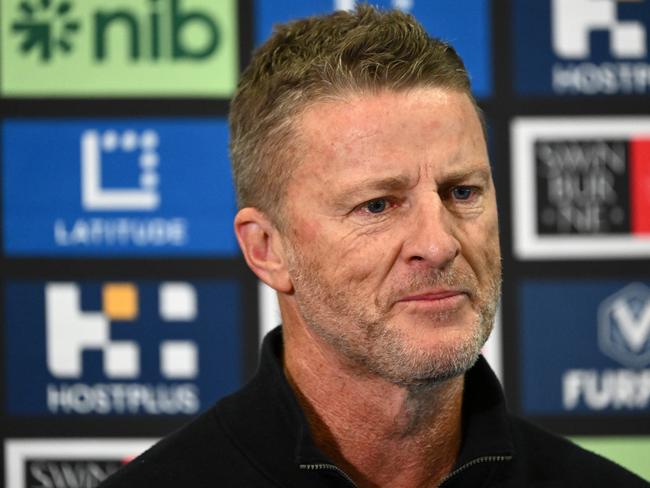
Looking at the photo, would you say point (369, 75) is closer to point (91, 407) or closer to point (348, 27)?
point (348, 27)

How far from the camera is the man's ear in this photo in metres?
1.41

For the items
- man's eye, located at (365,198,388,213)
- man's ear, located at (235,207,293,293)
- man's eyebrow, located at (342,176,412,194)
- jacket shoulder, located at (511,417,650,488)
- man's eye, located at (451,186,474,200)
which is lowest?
jacket shoulder, located at (511,417,650,488)

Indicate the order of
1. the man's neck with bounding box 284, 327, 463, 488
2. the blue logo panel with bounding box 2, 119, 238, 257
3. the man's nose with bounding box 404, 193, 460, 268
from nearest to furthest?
the man's nose with bounding box 404, 193, 460, 268 → the man's neck with bounding box 284, 327, 463, 488 → the blue logo panel with bounding box 2, 119, 238, 257

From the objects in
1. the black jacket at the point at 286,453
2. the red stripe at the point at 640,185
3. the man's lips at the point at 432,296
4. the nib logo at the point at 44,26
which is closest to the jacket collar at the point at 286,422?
the black jacket at the point at 286,453

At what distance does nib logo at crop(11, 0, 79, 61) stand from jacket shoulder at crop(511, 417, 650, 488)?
124 cm

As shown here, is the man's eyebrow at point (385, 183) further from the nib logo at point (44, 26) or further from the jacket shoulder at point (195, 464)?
the nib logo at point (44, 26)

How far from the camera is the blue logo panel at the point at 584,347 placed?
89.1 inches

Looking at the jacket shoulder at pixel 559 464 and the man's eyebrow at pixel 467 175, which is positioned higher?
the man's eyebrow at pixel 467 175

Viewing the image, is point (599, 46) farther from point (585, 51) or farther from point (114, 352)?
point (114, 352)

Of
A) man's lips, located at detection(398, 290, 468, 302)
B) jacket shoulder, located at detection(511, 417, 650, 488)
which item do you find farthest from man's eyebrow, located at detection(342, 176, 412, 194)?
jacket shoulder, located at detection(511, 417, 650, 488)

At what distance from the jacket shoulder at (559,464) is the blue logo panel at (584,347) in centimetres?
77

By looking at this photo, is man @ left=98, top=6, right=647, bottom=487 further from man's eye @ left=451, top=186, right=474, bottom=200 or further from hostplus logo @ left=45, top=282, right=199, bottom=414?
hostplus logo @ left=45, top=282, right=199, bottom=414

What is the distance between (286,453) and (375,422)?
11 cm

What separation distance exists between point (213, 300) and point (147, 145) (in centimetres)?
33
